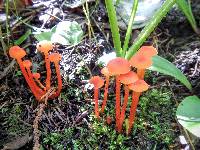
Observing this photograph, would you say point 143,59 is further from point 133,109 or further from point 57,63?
point 57,63

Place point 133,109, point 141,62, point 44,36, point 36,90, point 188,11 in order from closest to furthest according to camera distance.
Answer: point 141,62, point 133,109, point 36,90, point 44,36, point 188,11

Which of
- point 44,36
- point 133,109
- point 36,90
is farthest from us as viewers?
point 44,36

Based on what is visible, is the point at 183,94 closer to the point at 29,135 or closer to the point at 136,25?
the point at 136,25

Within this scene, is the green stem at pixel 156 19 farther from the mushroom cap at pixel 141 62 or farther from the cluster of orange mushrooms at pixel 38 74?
the cluster of orange mushrooms at pixel 38 74

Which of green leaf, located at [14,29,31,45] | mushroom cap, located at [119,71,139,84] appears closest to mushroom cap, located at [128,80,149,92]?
mushroom cap, located at [119,71,139,84]

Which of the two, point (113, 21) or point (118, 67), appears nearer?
point (118, 67)

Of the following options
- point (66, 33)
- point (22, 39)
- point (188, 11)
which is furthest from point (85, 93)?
point (188, 11)

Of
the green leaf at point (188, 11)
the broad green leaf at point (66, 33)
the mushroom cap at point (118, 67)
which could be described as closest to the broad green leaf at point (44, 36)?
the broad green leaf at point (66, 33)
